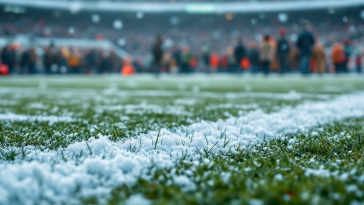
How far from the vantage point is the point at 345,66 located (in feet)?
62.4

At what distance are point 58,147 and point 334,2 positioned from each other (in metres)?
35.8

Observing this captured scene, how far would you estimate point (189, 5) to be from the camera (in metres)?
37.4

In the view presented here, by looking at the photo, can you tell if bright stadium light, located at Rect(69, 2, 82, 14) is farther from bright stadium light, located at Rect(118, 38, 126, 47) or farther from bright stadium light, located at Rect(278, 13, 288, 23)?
bright stadium light, located at Rect(278, 13, 288, 23)

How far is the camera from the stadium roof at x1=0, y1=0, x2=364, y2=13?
106ft

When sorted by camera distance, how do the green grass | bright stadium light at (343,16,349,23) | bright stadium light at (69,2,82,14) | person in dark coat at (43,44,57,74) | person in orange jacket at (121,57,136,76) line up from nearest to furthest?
the green grass < person in dark coat at (43,44,57,74) < person in orange jacket at (121,57,136,76) < bright stadium light at (343,16,349,23) < bright stadium light at (69,2,82,14)

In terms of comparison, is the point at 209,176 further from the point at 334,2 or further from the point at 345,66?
the point at 334,2

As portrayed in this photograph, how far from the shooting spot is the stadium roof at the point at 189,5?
106 feet

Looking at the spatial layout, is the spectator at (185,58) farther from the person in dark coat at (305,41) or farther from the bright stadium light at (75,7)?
the bright stadium light at (75,7)

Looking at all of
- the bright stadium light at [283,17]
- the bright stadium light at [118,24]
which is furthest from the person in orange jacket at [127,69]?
the bright stadium light at [283,17]

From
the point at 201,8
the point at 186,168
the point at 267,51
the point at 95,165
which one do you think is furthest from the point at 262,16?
the point at 95,165

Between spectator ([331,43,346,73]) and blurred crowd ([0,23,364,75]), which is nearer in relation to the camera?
blurred crowd ([0,23,364,75])

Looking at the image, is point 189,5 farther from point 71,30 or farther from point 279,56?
point 279,56

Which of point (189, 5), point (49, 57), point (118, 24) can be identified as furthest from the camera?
point (118, 24)

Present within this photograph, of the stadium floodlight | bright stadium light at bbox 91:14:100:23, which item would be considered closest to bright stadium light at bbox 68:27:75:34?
bright stadium light at bbox 91:14:100:23
